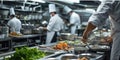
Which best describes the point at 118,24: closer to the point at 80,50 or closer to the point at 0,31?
the point at 80,50

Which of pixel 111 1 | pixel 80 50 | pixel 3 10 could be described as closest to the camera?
pixel 111 1

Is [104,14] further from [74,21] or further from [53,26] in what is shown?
[74,21]

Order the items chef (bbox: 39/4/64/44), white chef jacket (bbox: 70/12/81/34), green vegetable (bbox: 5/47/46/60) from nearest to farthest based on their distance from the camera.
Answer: green vegetable (bbox: 5/47/46/60) < chef (bbox: 39/4/64/44) < white chef jacket (bbox: 70/12/81/34)

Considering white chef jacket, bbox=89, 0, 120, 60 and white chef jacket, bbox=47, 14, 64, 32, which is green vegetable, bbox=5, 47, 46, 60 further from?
white chef jacket, bbox=47, 14, 64, 32

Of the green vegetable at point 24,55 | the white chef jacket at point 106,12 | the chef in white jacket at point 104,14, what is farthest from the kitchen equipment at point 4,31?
the white chef jacket at point 106,12

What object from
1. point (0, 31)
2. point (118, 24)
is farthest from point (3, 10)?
point (118, 24)

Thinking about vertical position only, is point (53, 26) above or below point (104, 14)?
below

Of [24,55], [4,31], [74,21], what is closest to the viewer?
[24,55]

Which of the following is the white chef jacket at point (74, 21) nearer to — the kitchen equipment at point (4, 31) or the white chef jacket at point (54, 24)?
the white chef jacket at point (54, 24)

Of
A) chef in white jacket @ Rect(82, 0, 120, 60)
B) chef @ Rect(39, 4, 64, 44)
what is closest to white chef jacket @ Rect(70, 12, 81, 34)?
chef @ Rect(39, 4, 64, 44)

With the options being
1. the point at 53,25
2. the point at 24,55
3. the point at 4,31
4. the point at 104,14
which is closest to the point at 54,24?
the point at 53,25

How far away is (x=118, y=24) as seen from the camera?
2.96 metres

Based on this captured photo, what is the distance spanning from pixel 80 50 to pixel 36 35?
4.70 meters

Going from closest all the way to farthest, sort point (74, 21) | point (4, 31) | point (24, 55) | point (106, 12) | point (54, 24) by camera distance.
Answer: point (106, 12), point (24, 55), point (4, 31), point (54, 24), point (74, 21)
